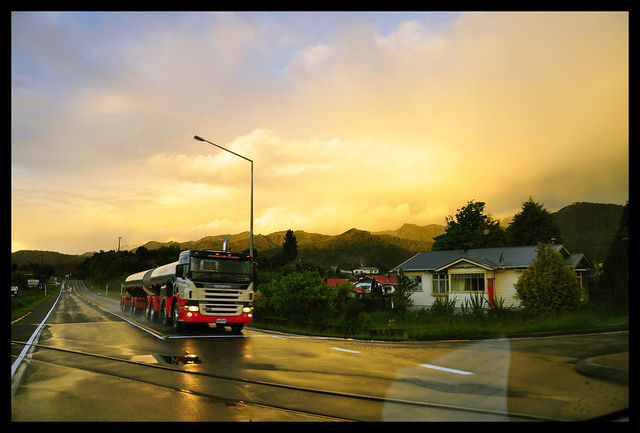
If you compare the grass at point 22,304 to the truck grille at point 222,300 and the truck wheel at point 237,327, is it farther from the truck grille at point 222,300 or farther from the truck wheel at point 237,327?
the truck grille at point 222,300

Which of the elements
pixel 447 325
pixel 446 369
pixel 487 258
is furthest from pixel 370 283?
pixel 446 369

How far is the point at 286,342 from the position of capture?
1554 centimetres

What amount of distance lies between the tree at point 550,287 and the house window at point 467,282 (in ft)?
47.7

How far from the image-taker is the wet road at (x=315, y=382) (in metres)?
6.54

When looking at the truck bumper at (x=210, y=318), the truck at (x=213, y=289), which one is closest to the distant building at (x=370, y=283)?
the truck at (x=213, y=289)

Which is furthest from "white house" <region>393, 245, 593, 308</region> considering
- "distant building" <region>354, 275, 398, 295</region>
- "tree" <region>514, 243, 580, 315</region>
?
"tree" <region>514, 243, 580, 315</region>

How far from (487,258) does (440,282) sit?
440 cm

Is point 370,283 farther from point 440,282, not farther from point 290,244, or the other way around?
point 290,244

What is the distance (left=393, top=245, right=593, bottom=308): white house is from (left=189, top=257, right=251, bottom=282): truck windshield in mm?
20856

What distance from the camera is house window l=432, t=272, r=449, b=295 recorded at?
129ft

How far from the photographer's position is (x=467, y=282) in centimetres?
3750

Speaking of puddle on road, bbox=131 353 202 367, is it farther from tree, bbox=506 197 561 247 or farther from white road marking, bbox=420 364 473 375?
tree, bbox=506 197 561 247
